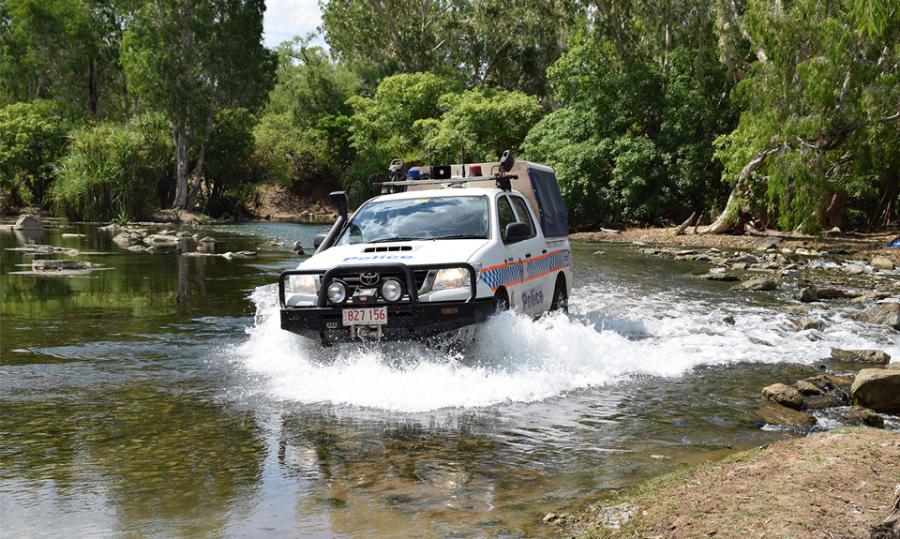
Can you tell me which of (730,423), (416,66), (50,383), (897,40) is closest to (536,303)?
(730,423)

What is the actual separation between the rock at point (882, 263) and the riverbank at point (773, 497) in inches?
761

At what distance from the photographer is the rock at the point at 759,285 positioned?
1723 centimetres

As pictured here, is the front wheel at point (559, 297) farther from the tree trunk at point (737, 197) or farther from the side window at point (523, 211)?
the tree trunk at point (737, 197)

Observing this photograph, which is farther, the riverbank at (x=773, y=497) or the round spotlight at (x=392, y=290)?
the round spotlight at (x=392, y=290)

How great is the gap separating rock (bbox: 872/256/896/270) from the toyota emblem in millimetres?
18668

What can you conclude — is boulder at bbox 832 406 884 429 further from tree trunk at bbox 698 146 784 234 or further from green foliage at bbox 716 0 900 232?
tree trunk at bbox 698 146 784 234

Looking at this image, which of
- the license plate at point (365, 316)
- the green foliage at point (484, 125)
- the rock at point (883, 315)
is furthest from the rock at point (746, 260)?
the green foliage at point (484, 125)

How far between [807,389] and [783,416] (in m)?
0.84

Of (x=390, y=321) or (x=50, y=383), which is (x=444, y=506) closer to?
(x=390, y=321)

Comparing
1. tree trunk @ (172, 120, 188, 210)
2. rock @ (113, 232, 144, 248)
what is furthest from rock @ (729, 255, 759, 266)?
tree trunk @ (172, 120, 188, 210)

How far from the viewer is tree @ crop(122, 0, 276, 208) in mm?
47562

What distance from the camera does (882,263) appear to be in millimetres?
22484

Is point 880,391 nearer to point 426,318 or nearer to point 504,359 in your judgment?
point 504,359

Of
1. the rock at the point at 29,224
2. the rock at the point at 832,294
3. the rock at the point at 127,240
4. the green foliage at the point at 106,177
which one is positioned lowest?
the rock at the point at 832,294
